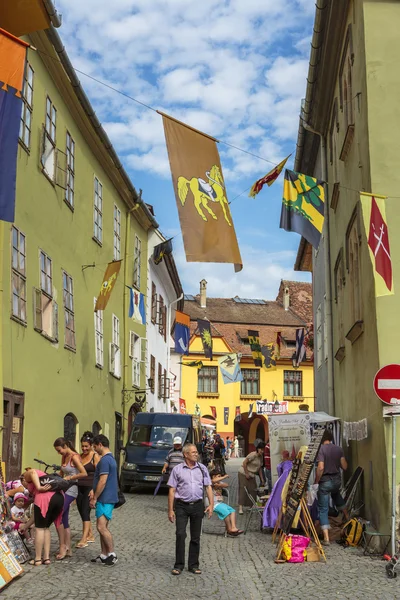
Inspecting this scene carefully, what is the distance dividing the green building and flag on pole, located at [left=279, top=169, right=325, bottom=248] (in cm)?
507

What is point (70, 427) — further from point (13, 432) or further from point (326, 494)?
point (326, 494)

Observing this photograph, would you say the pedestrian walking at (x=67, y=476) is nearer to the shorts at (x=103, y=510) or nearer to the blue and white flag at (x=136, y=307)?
the shorts at (x=103, y=510)

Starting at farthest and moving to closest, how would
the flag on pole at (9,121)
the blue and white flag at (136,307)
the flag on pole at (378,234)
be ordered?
1. the blue and white flag at (136,307)
2. the flag on pole at (378,234)
3. the flag on pole at (9,121)

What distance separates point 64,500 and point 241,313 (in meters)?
58.8

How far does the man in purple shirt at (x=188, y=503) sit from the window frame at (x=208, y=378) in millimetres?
50329

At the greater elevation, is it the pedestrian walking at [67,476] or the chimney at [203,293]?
the chimney at [203,293]

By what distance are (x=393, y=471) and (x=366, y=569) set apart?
1.38m

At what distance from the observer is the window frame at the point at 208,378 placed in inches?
2383

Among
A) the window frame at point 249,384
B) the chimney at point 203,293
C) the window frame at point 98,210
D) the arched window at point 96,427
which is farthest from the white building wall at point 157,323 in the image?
the chimney at point 203,293

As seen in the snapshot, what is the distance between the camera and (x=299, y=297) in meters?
71.9

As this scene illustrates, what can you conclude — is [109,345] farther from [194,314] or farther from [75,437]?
[194,314]

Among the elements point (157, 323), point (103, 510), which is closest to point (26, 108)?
point (103, 510)

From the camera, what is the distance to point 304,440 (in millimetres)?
16078

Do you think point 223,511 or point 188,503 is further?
point 223,511
